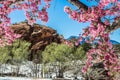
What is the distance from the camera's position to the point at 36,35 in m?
47.8

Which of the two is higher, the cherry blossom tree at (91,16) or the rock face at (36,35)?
the rock face at (36,35)

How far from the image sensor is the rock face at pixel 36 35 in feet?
154

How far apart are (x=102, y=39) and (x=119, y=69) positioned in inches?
139

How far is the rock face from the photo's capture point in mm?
46906

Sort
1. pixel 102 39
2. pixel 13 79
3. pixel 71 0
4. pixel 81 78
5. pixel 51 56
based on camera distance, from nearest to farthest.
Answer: pixel 71 0, pixel 102 39, pixel 81 78, pixel 13 79, pixel 51 56

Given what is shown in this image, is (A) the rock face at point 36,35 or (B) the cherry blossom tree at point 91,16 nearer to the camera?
(B) the cherry blossom tree at point 91,16

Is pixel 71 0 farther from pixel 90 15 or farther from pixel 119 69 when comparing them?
pixel 119 69

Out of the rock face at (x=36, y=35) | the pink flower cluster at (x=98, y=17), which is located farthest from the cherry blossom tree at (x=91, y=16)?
the rock face at (x=36, y=35)

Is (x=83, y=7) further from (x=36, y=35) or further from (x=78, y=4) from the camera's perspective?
Result: (x=36, y=35)

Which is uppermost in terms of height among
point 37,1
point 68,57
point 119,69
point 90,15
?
point 68,57

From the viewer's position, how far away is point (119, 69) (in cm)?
1057

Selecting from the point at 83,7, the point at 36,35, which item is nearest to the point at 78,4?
the point at 83,7

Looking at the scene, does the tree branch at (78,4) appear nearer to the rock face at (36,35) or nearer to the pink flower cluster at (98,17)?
the pink flower cluster at (98,17)

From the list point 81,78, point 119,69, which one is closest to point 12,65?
point 81,78
